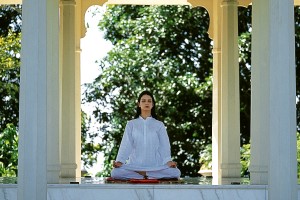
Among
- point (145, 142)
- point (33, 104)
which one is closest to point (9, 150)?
point (145, 142)

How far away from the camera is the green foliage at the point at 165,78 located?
36.1 meters

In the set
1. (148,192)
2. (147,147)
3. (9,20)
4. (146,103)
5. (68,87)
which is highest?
(9,20)

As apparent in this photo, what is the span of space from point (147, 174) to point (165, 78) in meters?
16.3

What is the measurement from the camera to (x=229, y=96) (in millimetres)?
23156

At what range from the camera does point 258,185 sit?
15844 millimetres

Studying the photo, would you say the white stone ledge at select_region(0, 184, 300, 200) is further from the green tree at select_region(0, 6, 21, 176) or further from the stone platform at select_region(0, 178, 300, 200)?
the green tree at select_region(0, 6, 21, 176)

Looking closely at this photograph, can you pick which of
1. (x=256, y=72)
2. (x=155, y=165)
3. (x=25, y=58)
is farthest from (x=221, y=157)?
(x=25, y=58)

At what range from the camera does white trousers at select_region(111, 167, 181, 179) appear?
19781 mm

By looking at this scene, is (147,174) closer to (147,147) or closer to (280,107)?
(147,147)

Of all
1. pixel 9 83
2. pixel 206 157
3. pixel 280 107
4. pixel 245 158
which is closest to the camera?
pixel 280 107

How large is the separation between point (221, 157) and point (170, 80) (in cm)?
1242

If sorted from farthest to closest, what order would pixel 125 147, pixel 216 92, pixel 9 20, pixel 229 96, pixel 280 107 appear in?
pixel 9 20, pixel 216 92, pixel 229 96, pixel 125 147, pixel 280 107

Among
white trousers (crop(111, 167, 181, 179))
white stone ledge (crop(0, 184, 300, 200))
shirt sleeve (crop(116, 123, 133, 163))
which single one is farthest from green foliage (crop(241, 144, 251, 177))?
white stone ledge (crop(0, 184, 300, 200))

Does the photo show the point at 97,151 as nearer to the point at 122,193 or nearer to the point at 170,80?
the point at 170,80
